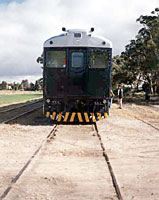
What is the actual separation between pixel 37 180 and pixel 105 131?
6.87 metres

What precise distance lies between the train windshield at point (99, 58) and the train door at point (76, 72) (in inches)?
12.2

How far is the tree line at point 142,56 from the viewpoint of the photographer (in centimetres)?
3938

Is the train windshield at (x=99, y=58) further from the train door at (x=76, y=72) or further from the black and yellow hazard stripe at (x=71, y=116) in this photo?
the black and yellow hazard stripe at (x=71, y=116)

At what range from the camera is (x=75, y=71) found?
14.4 meters

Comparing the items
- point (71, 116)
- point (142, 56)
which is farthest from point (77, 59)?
point (142, 56)

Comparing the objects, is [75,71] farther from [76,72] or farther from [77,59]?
[77,59]

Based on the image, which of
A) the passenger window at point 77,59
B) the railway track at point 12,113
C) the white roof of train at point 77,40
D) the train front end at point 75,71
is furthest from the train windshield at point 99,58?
the railway track at point 12,113

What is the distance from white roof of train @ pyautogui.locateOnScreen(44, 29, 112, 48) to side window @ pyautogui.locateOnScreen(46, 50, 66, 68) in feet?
1.14

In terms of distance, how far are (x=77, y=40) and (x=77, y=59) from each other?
2.75 feet

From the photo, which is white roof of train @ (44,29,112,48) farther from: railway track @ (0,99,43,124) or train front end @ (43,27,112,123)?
railway track @ (0,99,43,124)

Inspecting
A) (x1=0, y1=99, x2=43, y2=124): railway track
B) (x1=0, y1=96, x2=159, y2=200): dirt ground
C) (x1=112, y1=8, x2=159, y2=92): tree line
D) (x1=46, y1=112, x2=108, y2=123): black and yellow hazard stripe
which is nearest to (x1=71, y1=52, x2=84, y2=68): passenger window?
(x1=46, y1=112, x2=108, y2=123): black and yellow hazard stripe

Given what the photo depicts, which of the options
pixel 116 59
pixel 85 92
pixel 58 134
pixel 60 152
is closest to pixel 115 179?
pixel 60 152

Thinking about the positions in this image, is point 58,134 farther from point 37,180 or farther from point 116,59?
point 116,59

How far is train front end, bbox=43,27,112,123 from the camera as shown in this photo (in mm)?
14391
